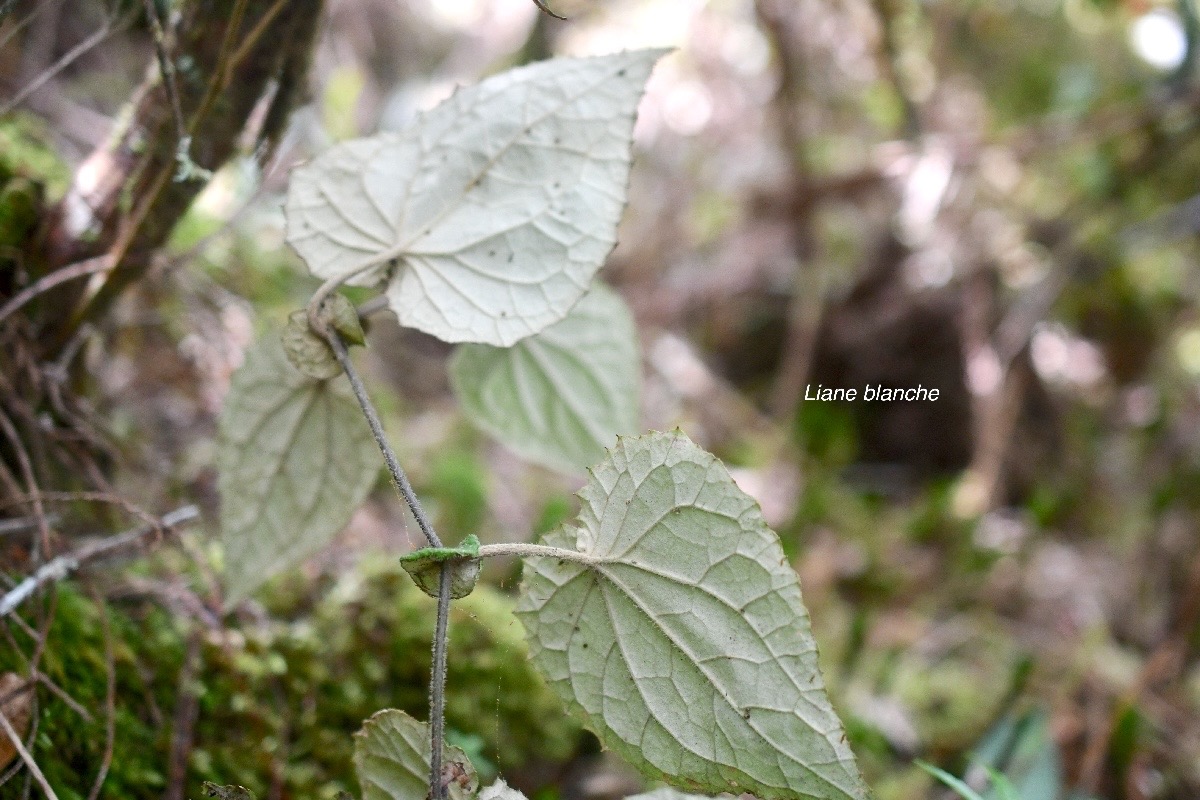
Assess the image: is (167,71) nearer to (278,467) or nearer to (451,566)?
(278,467)

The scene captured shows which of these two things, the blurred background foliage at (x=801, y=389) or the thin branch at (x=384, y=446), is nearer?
the thin branch at (x=384, y=446)

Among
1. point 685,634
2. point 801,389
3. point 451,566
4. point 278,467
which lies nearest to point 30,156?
point 278,467

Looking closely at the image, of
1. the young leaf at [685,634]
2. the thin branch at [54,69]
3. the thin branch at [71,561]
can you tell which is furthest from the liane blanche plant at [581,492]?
the thin branch at [54,69]

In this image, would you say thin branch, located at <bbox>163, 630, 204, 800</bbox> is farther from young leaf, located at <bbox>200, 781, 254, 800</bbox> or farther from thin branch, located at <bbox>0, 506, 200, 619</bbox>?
young leaf, located at <bbox>200, 781, 254, 800</bbox>

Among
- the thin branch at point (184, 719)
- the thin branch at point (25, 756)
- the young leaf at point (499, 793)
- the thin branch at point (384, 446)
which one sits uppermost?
the thin branch at point (384, 446)

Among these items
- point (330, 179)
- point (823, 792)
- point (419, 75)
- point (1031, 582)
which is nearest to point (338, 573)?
point (330, 179)

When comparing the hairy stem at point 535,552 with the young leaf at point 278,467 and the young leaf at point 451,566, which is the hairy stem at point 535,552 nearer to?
the young leaf at point 451,566
